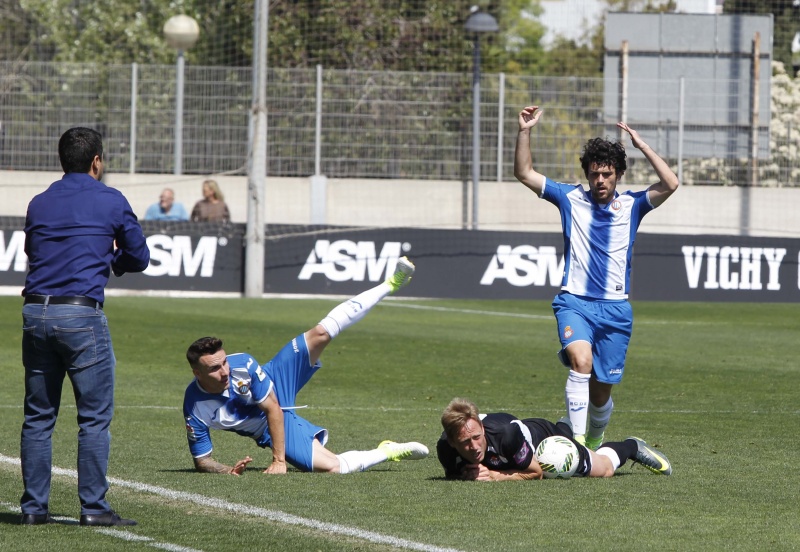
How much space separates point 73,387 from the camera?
6.46 metres

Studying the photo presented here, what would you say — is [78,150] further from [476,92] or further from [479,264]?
[476,92]

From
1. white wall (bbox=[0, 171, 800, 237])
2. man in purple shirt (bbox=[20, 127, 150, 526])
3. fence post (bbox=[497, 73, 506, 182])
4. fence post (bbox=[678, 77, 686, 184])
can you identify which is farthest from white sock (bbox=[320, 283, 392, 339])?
fence post (bbox=[678, 77, 686, 184])

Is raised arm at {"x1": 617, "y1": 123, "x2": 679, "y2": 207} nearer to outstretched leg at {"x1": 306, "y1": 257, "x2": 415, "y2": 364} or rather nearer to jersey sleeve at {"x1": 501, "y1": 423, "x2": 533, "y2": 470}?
outstretched leg at {"x1": 306, "y1": 257, "x2": 415, "y2": 364}

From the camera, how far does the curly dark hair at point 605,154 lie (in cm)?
883

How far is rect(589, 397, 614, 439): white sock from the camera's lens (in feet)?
30.0

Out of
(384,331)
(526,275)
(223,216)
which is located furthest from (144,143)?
(384,331)

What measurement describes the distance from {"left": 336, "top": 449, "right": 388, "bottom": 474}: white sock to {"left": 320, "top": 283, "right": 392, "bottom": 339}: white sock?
71cm

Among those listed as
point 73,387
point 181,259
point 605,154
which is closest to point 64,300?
point 73,387

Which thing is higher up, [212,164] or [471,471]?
[212,164]

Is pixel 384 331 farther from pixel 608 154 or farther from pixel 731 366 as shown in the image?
pixel 608 154

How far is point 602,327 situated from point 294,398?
2028 mm

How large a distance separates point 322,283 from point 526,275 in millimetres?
3486

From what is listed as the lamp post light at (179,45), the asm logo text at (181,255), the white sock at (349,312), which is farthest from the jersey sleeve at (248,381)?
the lamp post light at (179,45)

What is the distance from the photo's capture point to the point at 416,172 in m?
27.3
